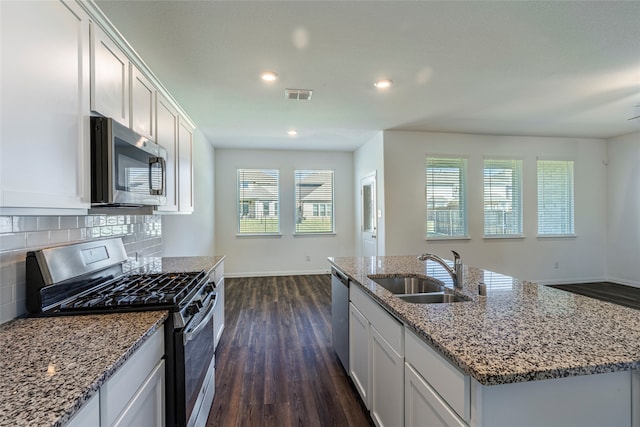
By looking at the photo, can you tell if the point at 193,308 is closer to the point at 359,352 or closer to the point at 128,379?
the point at 128,379

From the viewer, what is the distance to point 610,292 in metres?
4.74

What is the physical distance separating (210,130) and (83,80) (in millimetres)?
3540

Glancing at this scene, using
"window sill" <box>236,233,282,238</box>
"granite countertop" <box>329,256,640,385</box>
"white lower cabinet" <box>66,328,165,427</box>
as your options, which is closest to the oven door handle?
"white lower cabinet" <box>66,328,165,427</box>

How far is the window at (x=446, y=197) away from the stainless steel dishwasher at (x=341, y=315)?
2858 millimetres

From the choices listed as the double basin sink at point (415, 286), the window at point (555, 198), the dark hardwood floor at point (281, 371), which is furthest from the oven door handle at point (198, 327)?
the window at point (555, 198)

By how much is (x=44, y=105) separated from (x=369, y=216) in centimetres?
500

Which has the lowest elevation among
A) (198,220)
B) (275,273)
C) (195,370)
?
(275,273)

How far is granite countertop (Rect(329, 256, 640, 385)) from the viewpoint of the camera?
0.88m

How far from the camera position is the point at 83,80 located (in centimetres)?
130

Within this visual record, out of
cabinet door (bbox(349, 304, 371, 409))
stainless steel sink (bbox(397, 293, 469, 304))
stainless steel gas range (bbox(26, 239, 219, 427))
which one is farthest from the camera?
cabinet door (bbox(349, 304, 371, 409))

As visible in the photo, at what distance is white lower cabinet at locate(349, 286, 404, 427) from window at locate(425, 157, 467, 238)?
127 inches

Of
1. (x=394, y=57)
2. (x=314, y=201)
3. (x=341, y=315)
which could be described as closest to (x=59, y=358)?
(x=341, y=315)

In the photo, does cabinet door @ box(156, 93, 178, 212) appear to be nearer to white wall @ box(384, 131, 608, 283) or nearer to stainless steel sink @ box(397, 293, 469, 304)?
stainless steel sink @ box(397, 293, 469, 304)

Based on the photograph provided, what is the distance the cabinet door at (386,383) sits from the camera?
1402 mm
